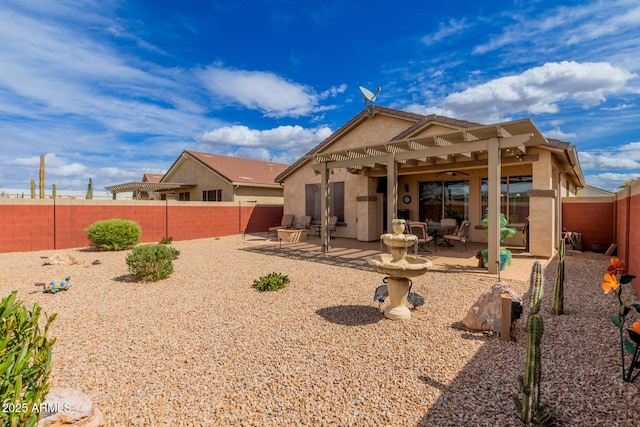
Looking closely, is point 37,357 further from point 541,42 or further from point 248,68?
point 248,68

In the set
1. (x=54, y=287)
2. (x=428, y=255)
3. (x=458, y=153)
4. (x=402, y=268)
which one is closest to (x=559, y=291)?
(x=402, y=268)

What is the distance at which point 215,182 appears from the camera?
20.8 metres

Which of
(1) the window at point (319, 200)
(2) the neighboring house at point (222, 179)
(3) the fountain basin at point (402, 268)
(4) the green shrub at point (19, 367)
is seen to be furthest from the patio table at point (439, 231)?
(2) the neighboring house at point (222, 179)

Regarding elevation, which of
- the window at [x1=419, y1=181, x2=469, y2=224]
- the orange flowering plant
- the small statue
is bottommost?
the small statue

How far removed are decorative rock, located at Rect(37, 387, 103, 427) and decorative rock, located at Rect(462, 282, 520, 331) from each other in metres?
4.23

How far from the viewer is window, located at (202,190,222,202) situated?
20.6 metres

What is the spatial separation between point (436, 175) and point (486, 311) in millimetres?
9687

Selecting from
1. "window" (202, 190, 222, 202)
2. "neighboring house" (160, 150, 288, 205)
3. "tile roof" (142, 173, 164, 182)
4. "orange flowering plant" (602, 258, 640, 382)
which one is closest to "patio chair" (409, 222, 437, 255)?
"orange flowering plant" (602, 258, 640, 382)

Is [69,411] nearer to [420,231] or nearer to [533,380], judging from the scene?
[533,380]

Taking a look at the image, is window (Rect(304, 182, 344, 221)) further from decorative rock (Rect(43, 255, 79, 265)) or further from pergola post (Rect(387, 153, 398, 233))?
decorative rock (Rect(43, 255, 79, 265))

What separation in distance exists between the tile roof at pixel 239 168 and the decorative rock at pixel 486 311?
16970mm

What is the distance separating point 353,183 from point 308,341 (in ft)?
34.2

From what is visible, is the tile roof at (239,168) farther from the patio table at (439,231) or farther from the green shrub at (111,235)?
the patio table at (439,231)

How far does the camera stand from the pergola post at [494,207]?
23.6ft
